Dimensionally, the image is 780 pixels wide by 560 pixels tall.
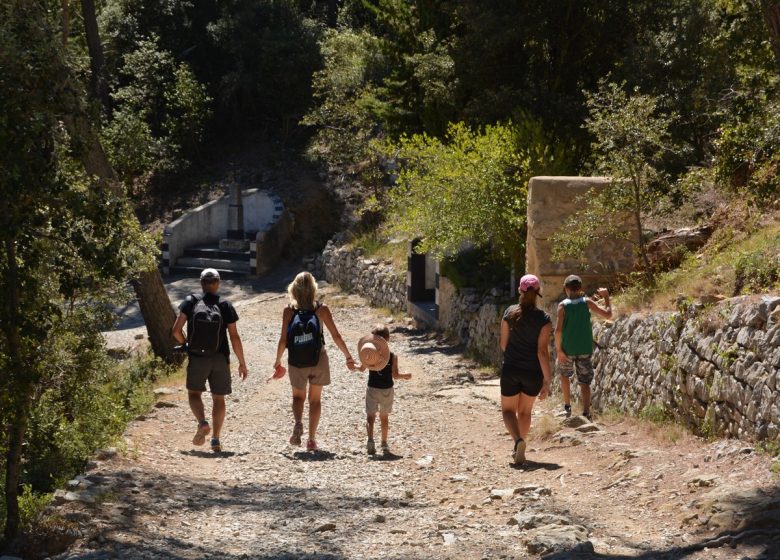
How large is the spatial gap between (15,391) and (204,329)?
2.25 meters

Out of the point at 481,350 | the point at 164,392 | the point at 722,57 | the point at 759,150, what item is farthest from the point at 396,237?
the point at 759,150

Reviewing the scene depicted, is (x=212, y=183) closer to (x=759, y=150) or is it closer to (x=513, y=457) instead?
(x=759, y=150)

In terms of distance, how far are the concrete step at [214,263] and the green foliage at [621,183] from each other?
19097 millimetres

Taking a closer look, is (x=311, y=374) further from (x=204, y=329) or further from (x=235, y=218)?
(x=235, y=218)

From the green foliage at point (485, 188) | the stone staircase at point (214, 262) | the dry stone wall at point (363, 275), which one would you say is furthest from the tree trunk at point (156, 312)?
the stone staircase at point (214, 262)

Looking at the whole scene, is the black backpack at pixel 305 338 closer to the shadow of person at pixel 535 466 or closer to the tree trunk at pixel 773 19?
the shadow of person at pixel 535 466

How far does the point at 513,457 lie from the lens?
387 inches

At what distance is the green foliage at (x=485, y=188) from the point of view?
18391 millimetres

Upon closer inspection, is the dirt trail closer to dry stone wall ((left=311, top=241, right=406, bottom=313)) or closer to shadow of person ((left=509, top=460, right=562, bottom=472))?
shadow of person ((left=509, top=460, right=562, bottom=472))

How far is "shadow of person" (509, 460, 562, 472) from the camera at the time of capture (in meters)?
9.48

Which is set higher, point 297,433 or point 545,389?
point 545,389

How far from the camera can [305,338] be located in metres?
10.2

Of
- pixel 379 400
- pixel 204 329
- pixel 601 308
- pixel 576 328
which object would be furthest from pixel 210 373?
pixel 601 308

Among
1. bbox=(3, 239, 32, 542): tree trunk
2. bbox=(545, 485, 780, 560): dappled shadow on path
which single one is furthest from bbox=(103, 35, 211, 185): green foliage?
bbox=(545, 485, 780, 560): dappled shadow on path
